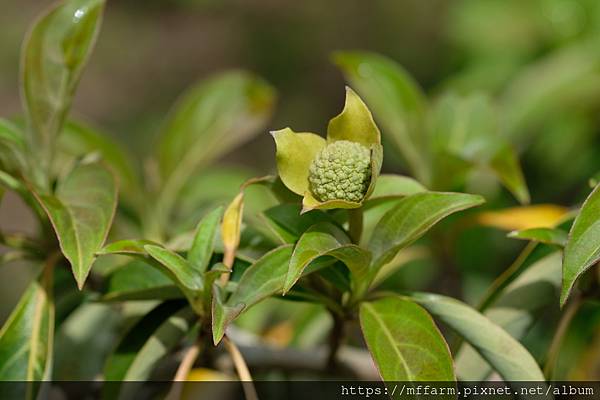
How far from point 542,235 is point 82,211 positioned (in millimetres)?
396

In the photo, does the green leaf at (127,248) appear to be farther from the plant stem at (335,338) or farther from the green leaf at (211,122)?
the green leaf at (211,122)

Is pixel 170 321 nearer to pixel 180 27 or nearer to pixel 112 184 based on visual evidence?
pixel 112 184

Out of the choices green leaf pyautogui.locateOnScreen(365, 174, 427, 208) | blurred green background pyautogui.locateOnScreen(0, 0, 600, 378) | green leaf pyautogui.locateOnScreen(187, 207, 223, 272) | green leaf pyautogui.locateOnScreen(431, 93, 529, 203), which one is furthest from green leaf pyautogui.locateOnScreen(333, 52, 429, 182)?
green leaf pyautogui.locateOnScreen(187, 207, 223, 272)

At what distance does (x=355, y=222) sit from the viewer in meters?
0.65

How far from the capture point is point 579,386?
0.86 metres

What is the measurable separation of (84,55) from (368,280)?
0.35 metres

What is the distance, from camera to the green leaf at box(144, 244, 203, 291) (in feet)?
2.04

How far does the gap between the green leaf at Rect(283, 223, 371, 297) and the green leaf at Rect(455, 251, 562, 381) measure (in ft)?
0.42

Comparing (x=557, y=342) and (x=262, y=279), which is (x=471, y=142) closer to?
(x=557, y=342)

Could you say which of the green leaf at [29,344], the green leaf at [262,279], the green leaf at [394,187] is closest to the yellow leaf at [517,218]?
the green leaf at [394,187]

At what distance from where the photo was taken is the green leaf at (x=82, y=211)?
0.66 metres

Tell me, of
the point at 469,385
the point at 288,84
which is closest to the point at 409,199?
the point at 469,385

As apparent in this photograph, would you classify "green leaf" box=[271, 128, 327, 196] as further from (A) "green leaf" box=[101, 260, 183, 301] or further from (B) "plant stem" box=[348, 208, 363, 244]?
(A) "green leaf" box=[101, 260, 183, 301]

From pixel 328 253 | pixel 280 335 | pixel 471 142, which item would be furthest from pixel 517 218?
pixel 328 253
